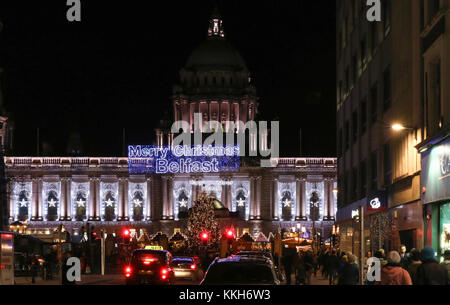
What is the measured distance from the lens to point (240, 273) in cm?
1820

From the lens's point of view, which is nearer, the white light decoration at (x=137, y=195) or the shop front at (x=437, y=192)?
the shop front at (x=437, y=192)

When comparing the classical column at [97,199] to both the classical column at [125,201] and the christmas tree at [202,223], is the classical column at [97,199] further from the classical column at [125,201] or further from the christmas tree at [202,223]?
the christmas tree at [202,223]

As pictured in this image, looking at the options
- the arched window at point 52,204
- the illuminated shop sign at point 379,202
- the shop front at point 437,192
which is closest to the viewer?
the shop front at point 437,192

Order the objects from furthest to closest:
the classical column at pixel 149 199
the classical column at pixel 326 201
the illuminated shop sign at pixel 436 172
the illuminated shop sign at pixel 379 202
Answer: the classical column at pixel 149 199 < the classical column at pixel 326 201 < the illuminated shop sign at pixel 379 202 < the illuminated shop sign at pixel 436 172

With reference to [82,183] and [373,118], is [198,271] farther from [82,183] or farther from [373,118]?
[82,183]

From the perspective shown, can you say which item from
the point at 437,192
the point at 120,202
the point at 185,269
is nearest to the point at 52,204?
the point at 120,202

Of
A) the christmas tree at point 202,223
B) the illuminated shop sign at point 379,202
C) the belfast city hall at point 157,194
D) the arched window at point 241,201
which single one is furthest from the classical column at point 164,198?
the illuminated shop sign at point 379,202

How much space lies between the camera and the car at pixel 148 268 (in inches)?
1324

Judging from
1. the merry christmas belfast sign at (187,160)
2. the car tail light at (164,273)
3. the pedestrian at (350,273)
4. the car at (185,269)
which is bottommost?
the car at (185,269)

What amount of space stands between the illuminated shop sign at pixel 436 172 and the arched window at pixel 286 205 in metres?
116

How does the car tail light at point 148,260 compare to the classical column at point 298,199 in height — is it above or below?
below

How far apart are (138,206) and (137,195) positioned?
1.81 meters

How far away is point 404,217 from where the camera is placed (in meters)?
37.6
